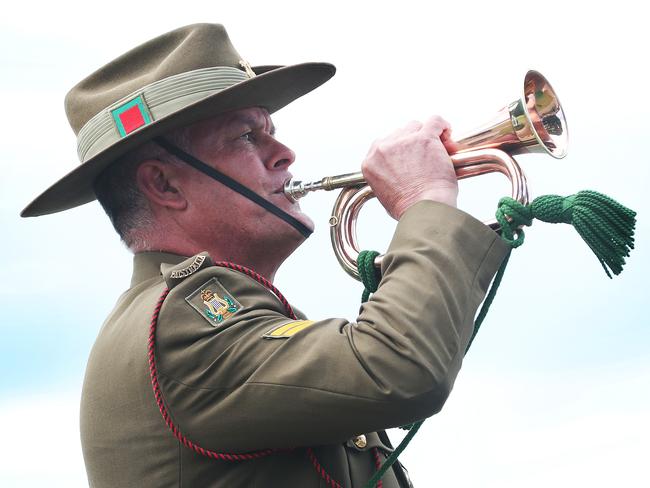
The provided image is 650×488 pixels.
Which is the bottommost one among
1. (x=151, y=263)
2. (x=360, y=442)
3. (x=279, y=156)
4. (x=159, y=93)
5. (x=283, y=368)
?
(x=360, y=442)

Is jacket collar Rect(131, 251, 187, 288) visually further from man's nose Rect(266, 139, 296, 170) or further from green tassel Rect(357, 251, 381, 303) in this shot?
green tassel Rect(357, 251, 381, 303)

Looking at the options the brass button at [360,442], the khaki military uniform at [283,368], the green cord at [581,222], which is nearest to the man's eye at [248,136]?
the khaki military uniform at [283,368]

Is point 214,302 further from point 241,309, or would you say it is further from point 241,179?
point 241,179

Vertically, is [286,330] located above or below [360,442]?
above

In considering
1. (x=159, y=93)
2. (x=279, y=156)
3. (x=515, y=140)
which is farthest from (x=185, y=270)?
(x=515, y=140)

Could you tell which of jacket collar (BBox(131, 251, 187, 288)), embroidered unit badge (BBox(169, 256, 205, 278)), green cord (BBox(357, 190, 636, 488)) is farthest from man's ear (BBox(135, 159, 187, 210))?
green cord (BBox(357, 190, 636, 488))

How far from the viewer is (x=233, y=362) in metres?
3.31

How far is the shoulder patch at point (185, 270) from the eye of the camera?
3.55 m

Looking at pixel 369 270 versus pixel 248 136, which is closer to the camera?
pixel 369 270

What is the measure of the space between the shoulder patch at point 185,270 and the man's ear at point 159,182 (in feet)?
2.39

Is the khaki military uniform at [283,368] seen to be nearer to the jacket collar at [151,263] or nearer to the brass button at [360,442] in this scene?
the brass button at [360,442]

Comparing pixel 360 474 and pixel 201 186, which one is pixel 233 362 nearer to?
pixel 360 474

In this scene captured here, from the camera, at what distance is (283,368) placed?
3238 millimetres

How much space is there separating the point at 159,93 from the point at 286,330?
1427 mm
